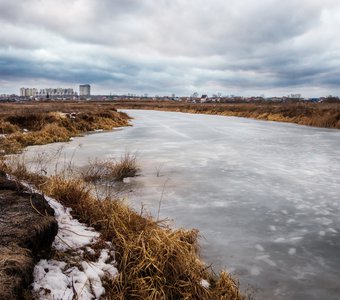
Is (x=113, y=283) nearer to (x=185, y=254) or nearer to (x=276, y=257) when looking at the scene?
(x=185, y=254)

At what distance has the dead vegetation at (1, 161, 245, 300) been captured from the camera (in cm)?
391

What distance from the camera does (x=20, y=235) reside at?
3658mm

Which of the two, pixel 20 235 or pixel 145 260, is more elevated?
pixel 20 235

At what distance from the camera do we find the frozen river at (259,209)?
4922 millimetres

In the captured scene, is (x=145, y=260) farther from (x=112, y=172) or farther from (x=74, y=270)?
(x=112, y=172)

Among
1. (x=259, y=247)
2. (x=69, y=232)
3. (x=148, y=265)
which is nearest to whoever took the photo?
(x=148, y=265)

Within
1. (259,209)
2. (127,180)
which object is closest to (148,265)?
(259,209)

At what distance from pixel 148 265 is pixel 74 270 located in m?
0.79

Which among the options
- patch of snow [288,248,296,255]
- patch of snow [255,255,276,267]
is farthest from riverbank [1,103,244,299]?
patch of snow [288,248,296,255]

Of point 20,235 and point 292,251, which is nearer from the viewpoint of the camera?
point 20,235

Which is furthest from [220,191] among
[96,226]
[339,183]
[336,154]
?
[336,154]

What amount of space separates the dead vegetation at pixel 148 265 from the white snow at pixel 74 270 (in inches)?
5.0

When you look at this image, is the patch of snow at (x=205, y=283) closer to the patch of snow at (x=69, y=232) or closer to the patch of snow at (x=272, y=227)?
the patch of snow at (x=69, y=232)

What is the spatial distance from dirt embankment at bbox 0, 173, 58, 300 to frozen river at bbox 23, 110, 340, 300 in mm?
2424
